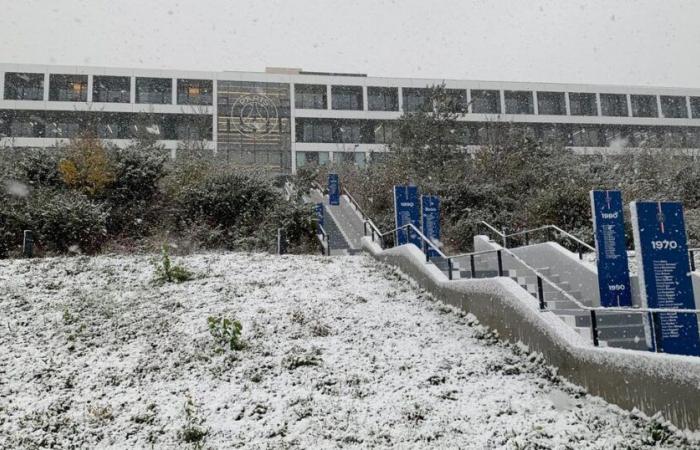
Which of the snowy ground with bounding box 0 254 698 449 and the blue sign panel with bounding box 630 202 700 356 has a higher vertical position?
the blue sign panel with bounding box 630 202 700 356

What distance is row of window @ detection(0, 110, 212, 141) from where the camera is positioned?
46.3 m

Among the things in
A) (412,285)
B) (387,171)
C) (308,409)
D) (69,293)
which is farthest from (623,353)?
(387,171)

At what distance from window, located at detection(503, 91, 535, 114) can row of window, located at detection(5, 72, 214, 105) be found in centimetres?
3050

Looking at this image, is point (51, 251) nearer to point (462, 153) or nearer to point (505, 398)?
point (505, 398)

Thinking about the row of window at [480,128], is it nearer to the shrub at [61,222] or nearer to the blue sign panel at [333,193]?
the blue sign panel at [333,193]

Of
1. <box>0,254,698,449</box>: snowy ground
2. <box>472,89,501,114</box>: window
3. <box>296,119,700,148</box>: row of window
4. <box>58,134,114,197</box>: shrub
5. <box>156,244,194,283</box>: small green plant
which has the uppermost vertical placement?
<box>472,89,501,114</box>: window

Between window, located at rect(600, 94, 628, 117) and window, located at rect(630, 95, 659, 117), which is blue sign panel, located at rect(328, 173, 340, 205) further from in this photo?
window, located at rect(630, 95, 659, 117)

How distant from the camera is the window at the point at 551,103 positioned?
55781mm

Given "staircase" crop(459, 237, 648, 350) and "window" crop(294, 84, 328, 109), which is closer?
"staircase" crop(459, 237, 648, 350)

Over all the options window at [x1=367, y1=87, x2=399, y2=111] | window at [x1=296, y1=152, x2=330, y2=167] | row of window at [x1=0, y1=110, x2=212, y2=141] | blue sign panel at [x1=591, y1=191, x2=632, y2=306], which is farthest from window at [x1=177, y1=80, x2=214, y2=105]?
blue sign panel at [x1=591, y1=191, x2=632, y2=306]

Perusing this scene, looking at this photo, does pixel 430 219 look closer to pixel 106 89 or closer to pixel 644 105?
pixel 106 89

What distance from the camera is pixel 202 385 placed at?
6.87m

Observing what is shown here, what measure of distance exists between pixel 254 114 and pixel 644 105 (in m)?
43.0

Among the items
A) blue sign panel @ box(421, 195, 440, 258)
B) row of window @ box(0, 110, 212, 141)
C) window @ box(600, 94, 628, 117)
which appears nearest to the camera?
blue sign panel @ box(421, 195, 440, 258)
